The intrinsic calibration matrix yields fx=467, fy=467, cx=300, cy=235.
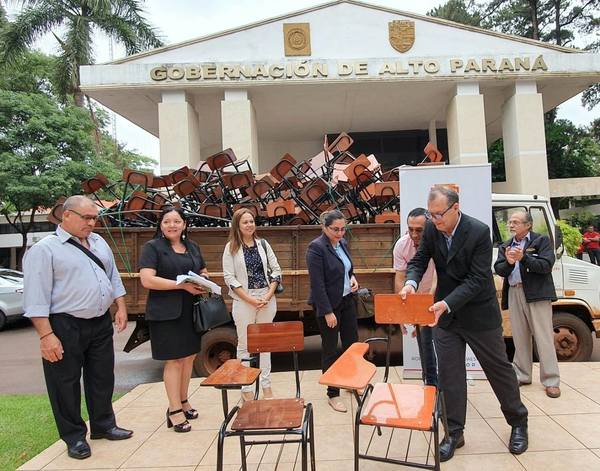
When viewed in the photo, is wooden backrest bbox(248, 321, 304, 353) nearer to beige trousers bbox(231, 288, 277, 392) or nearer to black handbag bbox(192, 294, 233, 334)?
black handbag bbox(192, 294, 233, 334)

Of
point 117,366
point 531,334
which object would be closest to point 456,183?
point 531,334

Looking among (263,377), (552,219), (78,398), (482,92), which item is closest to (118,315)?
(78,398)

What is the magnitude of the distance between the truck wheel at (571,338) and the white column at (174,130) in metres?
8.76

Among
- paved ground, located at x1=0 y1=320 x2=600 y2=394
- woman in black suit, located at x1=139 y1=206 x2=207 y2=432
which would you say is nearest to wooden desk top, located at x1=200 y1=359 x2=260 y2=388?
woman in black suit, located at x1=139 y1=206 x2=207 y2=432

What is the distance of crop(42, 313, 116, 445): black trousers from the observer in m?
3.37

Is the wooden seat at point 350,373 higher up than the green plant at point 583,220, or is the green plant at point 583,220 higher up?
the green plant at point 583,220

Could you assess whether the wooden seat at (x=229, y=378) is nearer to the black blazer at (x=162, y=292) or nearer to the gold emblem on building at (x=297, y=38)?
the black blazer at (x=162, y=292)

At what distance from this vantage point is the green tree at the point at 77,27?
16766 millimetres

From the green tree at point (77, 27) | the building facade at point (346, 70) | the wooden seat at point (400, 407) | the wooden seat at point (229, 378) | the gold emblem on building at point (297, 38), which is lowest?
the wooden seat at point (400, 407)

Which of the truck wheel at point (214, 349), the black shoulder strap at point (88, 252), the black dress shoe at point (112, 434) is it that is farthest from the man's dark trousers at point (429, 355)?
the black shoulder strap at point (88, 252)

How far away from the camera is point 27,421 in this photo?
435 cm

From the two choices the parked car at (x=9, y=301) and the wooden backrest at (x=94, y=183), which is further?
the parked car at (x=9, y=301)

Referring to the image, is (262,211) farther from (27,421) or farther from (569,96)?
(569,96)

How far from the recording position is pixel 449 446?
317cm
